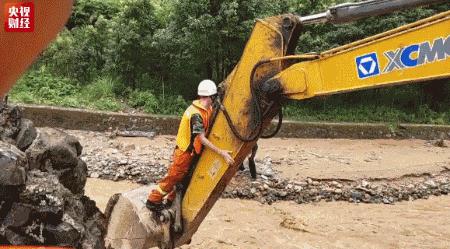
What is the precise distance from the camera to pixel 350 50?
3617 millimetres

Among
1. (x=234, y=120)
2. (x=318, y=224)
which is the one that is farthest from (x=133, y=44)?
(x=234, y=120)

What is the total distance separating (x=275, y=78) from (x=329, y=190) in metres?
5.58

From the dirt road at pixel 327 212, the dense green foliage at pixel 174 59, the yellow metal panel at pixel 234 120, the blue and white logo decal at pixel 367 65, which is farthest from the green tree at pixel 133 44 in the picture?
the blue and white logo decal at pixel 367 65

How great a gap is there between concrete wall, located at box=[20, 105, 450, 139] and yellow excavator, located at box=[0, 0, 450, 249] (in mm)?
6874

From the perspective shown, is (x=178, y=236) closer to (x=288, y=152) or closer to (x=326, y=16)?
(x=326, y=16)

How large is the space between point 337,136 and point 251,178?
3997mm

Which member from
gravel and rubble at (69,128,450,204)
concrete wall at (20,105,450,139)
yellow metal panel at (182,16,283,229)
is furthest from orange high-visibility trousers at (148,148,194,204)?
concrete wall at (20,105,450,139)

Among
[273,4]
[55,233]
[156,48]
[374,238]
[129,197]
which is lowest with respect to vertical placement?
[374,238]

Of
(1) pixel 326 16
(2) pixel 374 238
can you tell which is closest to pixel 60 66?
(2) pixel 374 238

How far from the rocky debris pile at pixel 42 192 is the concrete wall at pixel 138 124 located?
535 cm

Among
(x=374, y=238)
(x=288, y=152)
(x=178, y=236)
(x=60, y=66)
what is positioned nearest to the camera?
(x=178, y=236)

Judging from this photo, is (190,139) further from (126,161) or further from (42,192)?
(126,161)

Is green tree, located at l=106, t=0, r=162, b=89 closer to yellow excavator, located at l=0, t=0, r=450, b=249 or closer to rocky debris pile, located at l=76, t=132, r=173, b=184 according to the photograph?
rocky debris pile, located at l=76, t=132, r=173, b=184

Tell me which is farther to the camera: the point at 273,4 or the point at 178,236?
the point at 273,4
